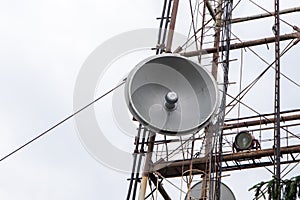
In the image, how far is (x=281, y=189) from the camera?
8.50 meters

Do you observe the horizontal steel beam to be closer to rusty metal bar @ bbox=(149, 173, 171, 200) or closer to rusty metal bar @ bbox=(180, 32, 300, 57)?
rusty metal bar @ bbox=(149, 173, 171, 200)

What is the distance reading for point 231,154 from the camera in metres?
19.2

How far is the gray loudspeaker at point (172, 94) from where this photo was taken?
12312mm

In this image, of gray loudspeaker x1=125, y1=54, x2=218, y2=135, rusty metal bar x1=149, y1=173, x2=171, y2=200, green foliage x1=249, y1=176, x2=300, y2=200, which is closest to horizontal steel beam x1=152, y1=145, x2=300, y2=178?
rusty metal bar x1=149, y1=173, x2=171, y2=200

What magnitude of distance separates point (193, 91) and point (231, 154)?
6.77 metres

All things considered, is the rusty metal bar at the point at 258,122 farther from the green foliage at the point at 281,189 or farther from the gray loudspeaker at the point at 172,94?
the green foliage at the point at 281,189

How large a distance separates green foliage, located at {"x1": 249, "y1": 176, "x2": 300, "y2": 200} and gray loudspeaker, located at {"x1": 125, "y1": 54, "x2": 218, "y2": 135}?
3.54 meters

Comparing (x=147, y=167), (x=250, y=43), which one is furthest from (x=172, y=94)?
(x=250, y=43)

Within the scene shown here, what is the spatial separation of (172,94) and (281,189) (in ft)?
15.4

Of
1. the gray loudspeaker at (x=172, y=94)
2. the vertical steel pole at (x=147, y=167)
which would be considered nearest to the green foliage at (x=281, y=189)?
the gray loudspeaker at (x=172, y=94)

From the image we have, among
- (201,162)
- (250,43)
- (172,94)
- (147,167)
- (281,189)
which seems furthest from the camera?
(250,43)

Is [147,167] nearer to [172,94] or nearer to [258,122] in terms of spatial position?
[172,94]

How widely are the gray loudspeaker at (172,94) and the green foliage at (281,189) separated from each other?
354 cm

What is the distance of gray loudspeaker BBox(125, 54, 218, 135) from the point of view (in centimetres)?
1231
